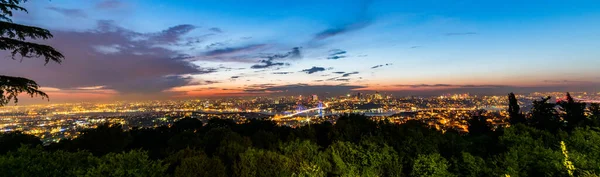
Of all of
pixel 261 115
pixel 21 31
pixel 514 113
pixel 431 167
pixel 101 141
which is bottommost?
pixel 261 115

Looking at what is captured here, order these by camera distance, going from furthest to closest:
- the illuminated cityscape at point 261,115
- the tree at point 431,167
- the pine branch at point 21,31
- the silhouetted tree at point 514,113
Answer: the illuminated cityscape at point 261,115
the silhouetted tree at point 514,113
the tree at point 431,167
the pine branch at point 21,31

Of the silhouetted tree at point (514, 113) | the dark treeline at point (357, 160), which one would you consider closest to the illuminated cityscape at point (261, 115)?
the silhouetted tree at point (514, 113)

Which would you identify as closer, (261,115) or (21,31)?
(21,31)

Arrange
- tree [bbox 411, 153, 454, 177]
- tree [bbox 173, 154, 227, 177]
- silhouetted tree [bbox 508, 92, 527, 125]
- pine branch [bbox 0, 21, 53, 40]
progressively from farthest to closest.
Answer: silhouetted tree [bbox 508, 92, 527, 125], tree [bbox 173, 154, 227, 177], tree [bbox 411, 153, 454, 177], pine branch [bbox 0, 21, 53, 40]

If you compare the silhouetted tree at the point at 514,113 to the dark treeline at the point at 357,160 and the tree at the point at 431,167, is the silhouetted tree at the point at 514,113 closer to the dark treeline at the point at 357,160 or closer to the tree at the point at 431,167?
the dark treeline at the point at 357,160

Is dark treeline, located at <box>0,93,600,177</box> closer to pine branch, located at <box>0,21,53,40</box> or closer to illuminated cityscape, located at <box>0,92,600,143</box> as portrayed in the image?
pine branch, located at <box>0,21,53,40</box>

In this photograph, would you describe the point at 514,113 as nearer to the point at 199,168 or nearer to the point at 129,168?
the point at 199,168

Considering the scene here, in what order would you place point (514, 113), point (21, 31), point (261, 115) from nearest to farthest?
1. point (21, 31)
2. point (514, 113)
3. point (261, 115)

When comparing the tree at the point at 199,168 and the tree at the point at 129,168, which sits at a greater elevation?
the tree at the point at 129,168

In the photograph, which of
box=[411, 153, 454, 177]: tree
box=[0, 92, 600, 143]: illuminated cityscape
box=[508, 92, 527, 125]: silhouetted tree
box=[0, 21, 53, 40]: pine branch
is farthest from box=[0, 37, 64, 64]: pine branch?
box=[508, 92, 527, 125]: silhouetted tree

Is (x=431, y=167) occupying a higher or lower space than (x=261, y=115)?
higher

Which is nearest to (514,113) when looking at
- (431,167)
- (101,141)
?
(431,167)

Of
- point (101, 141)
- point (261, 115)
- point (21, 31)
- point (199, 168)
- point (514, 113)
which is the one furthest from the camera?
point (261, 115)
